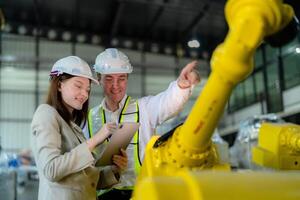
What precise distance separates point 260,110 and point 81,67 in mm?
12168

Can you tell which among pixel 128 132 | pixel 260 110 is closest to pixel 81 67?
pixel 128 132

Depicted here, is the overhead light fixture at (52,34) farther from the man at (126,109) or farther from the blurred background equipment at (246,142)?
the man at (126,109)

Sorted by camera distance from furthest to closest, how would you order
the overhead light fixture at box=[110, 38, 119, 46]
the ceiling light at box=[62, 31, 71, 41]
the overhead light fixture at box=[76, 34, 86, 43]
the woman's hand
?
the overhead light fixture at box=[110, 38, 119, 46]
the overhead light fixture at box=[76, 34, 86, 43]
the ceiling light at box=[62, 31, 71, 41]
the woman's hand

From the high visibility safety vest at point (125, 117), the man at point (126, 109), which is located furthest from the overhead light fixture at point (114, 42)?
the high visibility safety vest at point (125, 117)

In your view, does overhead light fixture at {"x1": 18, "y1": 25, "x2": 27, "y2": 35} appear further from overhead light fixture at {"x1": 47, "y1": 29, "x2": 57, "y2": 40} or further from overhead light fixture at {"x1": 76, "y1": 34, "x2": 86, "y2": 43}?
overhead light fixture at {"x1": 76, "y1": 34, "x2": 86, "y2": 43}

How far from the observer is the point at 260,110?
13.6m

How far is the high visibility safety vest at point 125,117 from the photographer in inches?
102

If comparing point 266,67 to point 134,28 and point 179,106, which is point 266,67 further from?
point 179,106

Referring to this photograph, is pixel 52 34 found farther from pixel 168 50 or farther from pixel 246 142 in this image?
pixel 246 142

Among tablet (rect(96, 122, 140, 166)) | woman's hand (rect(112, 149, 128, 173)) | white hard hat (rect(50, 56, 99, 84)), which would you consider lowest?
woman's hand (rect(112, 149, 128, 173))

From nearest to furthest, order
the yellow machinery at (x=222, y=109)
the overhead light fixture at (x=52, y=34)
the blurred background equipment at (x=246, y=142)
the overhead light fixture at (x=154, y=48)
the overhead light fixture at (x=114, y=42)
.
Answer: the yellow machinery at (x=222, y=109)
the blurred background equipment at (x=246, y=142)
the overhead light fixture at (x=52, y=34)
the overhead light fixture at (x=114, y=42)
the overhead light fixture at (x=154, y=48)

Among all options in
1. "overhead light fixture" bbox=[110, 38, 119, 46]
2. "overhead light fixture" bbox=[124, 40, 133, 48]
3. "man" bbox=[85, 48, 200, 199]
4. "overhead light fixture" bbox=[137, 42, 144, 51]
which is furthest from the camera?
"overhead light fixture" bbox=[137, 42, 144, 51]

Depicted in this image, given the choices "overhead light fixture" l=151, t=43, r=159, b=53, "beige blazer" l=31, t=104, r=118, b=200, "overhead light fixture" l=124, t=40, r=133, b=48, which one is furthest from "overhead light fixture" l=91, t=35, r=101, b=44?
"beige blazer" l=31, t=104, r=118, b=200

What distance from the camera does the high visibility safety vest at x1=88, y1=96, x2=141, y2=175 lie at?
2.60 meters
